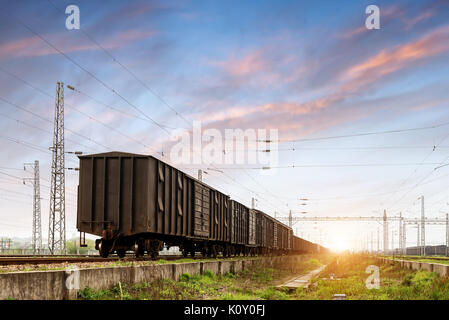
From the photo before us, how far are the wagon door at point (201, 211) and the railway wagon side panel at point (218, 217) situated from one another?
103cm

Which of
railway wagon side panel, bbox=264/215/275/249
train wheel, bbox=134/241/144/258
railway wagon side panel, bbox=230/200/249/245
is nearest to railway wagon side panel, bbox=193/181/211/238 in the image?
train wheel, bbox=134/241/144/258

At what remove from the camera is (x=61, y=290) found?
808 cm

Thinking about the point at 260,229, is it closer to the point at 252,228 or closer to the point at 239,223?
the point at 252,228

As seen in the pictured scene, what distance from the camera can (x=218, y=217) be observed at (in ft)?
94.2

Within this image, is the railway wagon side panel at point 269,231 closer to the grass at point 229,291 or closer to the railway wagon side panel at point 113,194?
the grass at point 229,291

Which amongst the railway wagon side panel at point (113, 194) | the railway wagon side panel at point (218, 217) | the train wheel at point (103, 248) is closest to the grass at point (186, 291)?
the railway wagon side panel at point (113, 194)

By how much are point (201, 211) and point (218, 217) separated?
4.05 m

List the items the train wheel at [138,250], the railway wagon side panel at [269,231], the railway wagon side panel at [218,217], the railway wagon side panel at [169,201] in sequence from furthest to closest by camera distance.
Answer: the railway wagon side panel at [269,231] < the railway wagon side panel at [218,217] < the train wheel at [138,250] < the railway wagon side panel at [169,201]

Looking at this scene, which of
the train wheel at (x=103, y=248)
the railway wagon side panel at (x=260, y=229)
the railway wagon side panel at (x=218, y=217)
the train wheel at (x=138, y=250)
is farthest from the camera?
the railway wagon side panel at (x=260, y=229)

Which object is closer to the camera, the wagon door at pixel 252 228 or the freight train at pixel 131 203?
the freight train at pixel 131 203

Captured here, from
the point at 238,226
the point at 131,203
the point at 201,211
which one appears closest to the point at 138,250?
the point at 131,203

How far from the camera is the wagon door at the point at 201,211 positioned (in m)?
23.8
